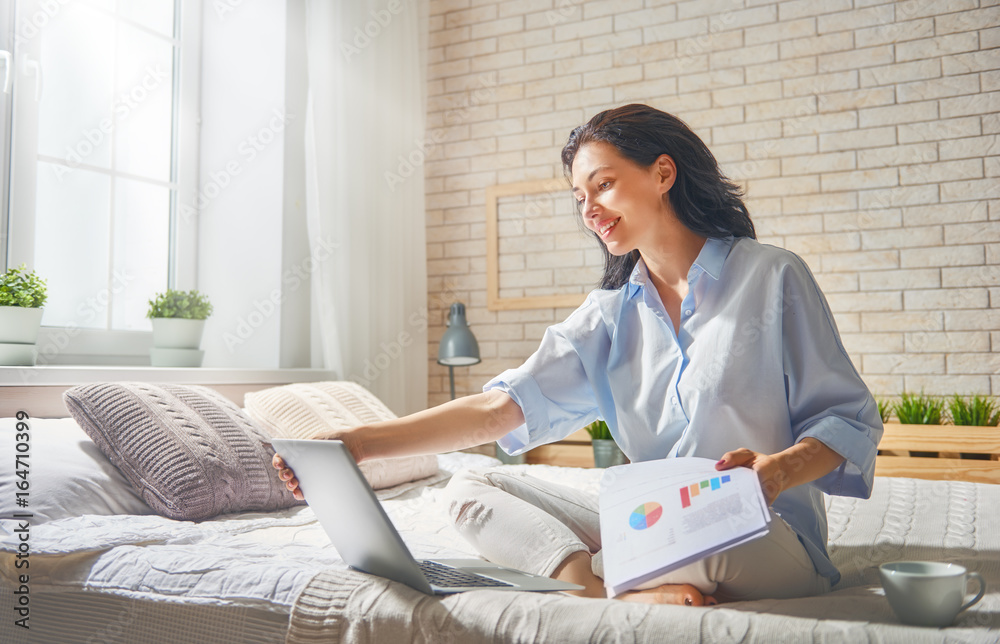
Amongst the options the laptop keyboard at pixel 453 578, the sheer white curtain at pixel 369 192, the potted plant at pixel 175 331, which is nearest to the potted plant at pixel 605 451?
the sheer white curtain at pixel 369 192

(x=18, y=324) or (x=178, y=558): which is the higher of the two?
(x=18, y=324)

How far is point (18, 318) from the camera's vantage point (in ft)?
6.13

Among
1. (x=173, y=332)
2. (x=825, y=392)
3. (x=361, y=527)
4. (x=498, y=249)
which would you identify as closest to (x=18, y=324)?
(x=173, y=332)

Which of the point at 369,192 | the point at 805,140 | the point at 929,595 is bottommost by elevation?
the point at 929,595

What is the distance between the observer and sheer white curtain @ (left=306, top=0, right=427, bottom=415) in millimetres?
2992

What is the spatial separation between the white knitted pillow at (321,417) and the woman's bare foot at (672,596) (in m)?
1.05

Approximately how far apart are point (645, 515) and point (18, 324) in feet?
5.52

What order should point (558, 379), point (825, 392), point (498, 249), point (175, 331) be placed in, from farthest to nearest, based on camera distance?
point (498, 249), point (175, 331), point (558, 379), point (825, 392)

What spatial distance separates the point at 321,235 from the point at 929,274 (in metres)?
2.31

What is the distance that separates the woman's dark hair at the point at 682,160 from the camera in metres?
1.26

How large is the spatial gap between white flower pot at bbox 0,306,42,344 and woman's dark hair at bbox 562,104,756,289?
4.79ft

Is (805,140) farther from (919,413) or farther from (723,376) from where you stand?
(723,376)

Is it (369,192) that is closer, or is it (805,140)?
(805,140)

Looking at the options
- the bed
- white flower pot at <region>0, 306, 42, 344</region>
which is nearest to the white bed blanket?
the bed
